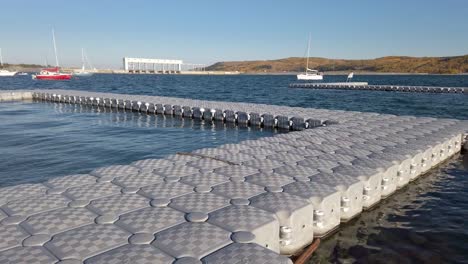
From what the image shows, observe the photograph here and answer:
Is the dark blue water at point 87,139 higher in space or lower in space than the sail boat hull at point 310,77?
lower

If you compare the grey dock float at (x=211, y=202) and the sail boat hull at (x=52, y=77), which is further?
the sail boat hull at (x=52, y=77)

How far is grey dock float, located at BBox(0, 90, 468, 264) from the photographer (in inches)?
148

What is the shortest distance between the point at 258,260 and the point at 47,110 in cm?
2635

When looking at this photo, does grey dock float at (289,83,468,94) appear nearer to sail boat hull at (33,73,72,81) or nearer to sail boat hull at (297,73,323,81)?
sail boat hull at (297,73,323,81)

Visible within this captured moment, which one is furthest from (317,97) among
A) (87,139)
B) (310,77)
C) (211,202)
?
(310,77)

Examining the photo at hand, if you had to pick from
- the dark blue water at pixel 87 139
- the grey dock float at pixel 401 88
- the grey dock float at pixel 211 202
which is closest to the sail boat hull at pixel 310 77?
the grey dock float at pixel 401 88

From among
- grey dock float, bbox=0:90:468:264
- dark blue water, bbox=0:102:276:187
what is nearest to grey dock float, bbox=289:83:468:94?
dark blue water, bbox=0:102:276:187

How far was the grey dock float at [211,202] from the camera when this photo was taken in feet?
12.3

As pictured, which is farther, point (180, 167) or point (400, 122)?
point (400, 122)

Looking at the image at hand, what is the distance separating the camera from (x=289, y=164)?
7.61 m

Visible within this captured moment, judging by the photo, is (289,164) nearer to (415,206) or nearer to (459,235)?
(415,206)

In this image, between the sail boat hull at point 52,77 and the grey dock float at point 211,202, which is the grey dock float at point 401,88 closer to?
the grey dock float at point 211,202

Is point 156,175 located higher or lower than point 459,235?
higher

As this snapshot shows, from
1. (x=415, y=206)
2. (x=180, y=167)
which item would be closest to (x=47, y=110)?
(x=180, y=167)
